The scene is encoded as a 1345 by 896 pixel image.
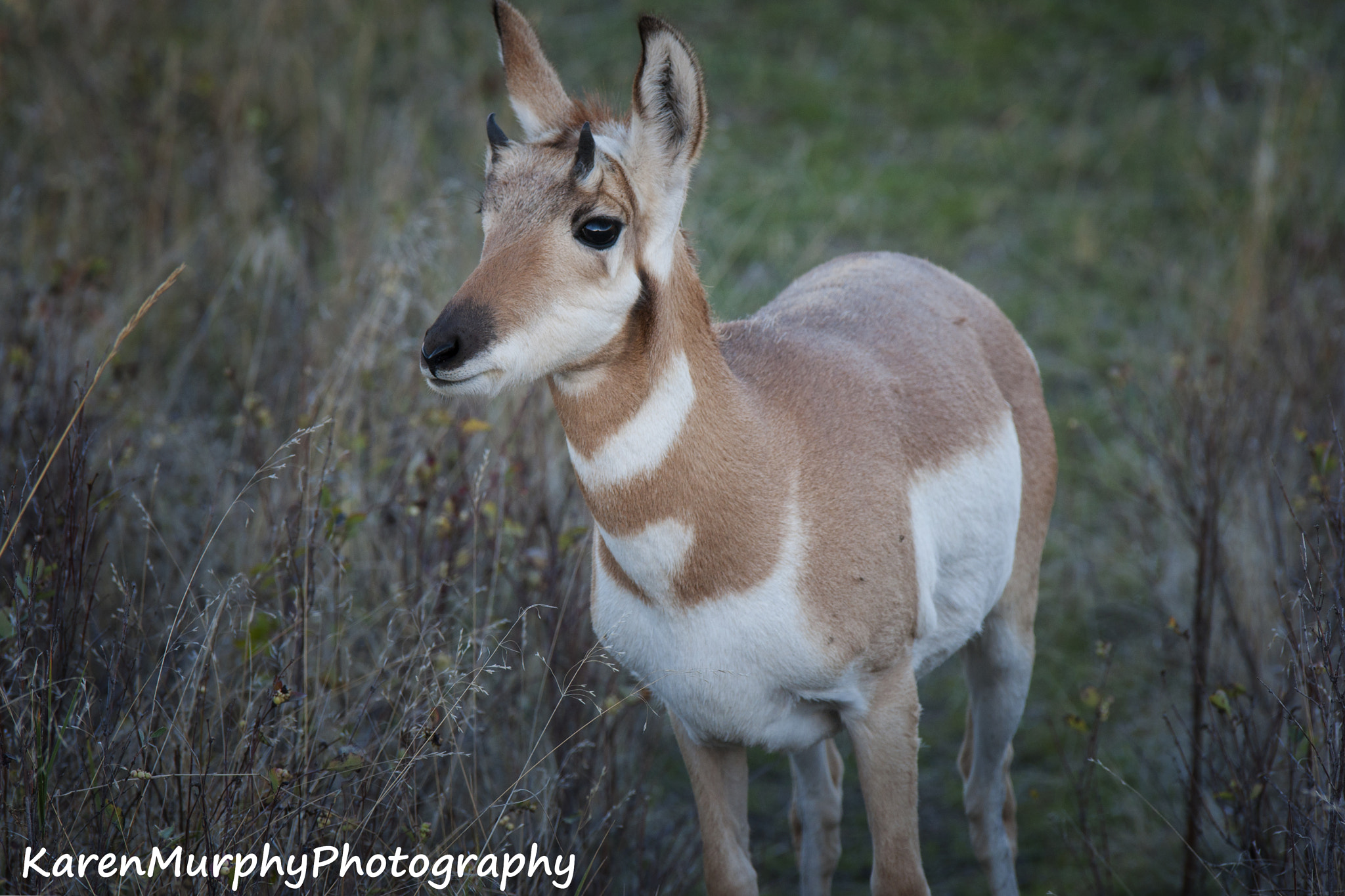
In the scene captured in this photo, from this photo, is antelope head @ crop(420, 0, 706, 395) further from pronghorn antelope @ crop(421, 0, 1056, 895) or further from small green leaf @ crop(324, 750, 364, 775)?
small green leaf @ crop(324, 750, 364, 775)

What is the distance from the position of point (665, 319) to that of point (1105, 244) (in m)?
7.08

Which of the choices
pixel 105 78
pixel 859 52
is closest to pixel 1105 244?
pixel 859 52

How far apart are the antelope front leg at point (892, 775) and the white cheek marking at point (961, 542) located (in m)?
0.24

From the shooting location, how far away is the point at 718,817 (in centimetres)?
348

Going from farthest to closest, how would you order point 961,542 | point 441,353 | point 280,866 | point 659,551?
1. point 961,542
2. point 659,551
3. point 280,866
4. point 441,353

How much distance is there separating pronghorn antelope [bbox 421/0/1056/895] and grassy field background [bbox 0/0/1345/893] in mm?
387

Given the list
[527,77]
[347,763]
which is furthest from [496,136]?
[347,763]

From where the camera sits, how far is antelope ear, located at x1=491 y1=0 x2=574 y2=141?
329cm

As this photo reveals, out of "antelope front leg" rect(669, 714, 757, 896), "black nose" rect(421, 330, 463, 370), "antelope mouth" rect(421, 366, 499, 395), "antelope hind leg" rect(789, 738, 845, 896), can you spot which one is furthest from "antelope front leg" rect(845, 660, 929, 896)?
"black nose" rect(421, 330, 463, 370)

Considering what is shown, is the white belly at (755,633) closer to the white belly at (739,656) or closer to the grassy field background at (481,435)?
the white belly at (739,656)

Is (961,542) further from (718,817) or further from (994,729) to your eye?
(718,817)

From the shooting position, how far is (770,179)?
29.8 ft

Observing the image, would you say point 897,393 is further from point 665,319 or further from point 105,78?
point 105,78

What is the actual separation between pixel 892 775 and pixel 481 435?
8.83 ft
